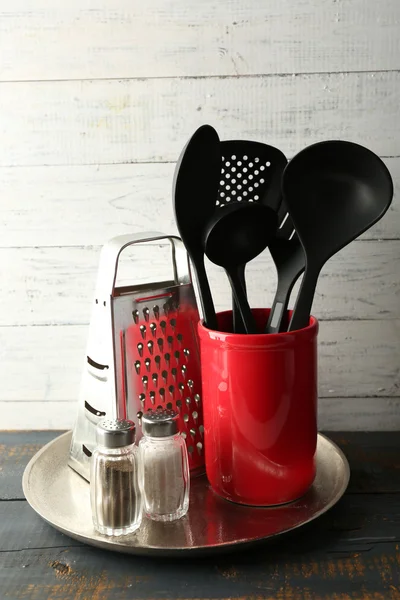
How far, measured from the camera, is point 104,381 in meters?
0.83

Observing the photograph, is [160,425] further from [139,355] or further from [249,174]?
[249,174]

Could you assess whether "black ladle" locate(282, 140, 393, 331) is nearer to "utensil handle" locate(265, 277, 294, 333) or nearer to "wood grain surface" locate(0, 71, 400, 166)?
"utensil handle" locate(265, 277, 294, 333)

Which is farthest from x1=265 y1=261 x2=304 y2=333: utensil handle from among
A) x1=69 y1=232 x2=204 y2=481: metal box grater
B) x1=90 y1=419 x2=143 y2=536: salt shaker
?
x1=90 y1=419 x2=143 y2=536: salt shaker

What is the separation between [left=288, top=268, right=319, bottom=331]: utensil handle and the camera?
2.48 ft

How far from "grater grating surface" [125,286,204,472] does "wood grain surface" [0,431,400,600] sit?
190mm

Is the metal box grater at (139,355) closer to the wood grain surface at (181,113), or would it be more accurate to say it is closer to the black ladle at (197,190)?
the black ladle at (197,190)

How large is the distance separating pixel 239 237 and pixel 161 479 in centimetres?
29

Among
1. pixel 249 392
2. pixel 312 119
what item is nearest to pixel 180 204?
pixel 249 392

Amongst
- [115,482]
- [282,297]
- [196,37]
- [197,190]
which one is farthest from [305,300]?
Answer: [196,37]

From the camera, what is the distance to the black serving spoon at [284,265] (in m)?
0.81

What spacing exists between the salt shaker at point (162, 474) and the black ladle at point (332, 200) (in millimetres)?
195

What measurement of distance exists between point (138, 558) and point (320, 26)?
74 centimetres

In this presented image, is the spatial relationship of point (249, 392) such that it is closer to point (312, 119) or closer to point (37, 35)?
point (312, 119)

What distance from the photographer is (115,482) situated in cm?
72
